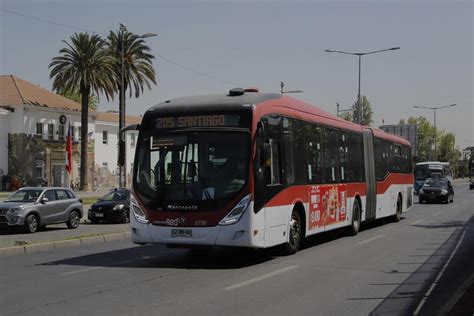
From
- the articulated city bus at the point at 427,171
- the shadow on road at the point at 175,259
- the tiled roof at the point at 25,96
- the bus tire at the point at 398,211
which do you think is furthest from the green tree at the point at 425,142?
the shadow on road at the point at 175,259

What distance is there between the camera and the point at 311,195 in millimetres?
14820

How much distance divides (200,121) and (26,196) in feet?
40.9


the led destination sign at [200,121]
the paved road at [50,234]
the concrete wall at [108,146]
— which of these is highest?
the concrete wall at [108,146]

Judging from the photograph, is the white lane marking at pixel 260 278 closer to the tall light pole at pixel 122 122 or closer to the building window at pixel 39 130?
the tall light pole at pixel 122 122

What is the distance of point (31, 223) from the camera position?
2153cm

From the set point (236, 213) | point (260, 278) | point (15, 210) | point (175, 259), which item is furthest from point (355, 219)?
point (15, 210)

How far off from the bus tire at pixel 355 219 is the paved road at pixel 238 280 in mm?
1888

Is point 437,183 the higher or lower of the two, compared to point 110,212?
higher

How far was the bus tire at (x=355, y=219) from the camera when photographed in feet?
61.2

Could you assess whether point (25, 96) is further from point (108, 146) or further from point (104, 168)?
point (104, 168)

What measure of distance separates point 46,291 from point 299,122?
7171 millimetres

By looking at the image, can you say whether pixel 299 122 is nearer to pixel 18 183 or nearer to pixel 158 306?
pixel 158 306

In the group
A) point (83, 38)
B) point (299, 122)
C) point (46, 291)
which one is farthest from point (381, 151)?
point (83, 38)

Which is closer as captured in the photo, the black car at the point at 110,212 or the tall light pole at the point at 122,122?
the tall light pole at the point at 122,122
